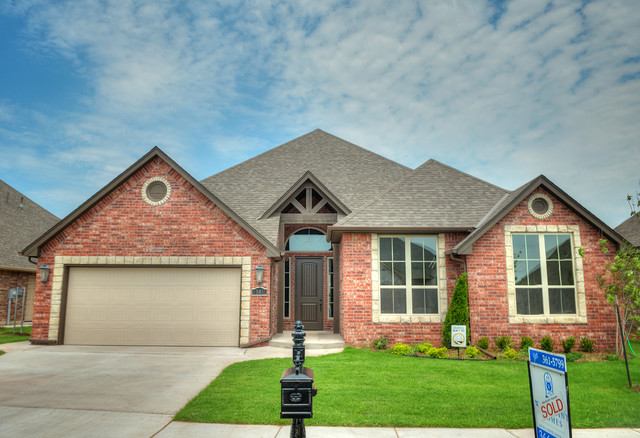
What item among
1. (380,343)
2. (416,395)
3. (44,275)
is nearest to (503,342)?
(380,343)

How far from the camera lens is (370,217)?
11.9m

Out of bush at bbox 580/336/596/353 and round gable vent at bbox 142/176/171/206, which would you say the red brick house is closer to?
round gable vent at bbox 142/176/171/206

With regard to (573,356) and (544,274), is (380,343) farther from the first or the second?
(544,274)

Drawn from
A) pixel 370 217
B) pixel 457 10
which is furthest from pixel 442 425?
pixel 457 10

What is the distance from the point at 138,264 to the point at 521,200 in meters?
11.2

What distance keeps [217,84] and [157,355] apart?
15887mm

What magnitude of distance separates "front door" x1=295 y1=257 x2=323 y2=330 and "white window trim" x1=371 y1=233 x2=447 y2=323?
10.6 ft

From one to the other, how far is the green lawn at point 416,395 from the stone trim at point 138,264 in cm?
294

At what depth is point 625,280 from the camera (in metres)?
10.3

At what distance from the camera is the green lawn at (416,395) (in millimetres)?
5316

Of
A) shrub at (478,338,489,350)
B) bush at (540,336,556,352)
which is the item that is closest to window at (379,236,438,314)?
shrub at (478,338,489,350)

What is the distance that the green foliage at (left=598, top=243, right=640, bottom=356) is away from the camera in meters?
8.89

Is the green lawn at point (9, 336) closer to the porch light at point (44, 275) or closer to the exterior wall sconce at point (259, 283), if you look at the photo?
the porch light at point (44, 275)

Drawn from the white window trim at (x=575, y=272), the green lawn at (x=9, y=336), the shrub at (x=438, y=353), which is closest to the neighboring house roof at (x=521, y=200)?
the white window trim at (x=575, y=272)
